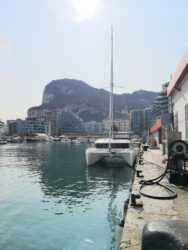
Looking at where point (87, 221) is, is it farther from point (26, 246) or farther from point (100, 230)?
point (26, 246)

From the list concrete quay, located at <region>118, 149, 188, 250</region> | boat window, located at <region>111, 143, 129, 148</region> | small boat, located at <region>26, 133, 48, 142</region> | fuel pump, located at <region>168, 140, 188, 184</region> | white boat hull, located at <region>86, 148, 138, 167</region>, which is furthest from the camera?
small boat, located at <region>26, 133, 48, 142</region>

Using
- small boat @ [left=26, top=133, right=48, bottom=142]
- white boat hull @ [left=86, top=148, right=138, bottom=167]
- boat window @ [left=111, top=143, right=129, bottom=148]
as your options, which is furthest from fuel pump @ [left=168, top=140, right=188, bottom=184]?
small boat @ [left=26, top=133, right=48, bottom=142]

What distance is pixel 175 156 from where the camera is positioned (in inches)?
539

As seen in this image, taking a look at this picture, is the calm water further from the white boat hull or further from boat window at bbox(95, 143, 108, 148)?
boat window at bbox(95, 143, 108, 148)

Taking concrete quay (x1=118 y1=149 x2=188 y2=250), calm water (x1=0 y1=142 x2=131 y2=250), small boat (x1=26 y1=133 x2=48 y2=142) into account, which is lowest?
calm water (x1=0 y1=142 x2=131 y2=250)

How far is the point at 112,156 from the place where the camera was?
114ft

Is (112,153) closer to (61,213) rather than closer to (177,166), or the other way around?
(61,213)

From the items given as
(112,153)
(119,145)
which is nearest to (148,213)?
(112,153)

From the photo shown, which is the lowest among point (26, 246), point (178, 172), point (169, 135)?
point (26, 246)

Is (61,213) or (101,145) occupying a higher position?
(101,145)

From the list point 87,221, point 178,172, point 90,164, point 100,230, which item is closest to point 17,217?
point 87,221

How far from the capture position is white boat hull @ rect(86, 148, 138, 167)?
114ft

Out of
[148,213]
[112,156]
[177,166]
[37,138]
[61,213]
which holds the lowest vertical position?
[61,213]

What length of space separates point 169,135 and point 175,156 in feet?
8.17
